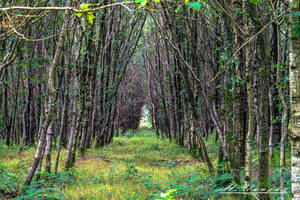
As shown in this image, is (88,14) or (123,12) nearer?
(88,14)

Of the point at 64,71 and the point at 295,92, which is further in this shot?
the point at 64,71

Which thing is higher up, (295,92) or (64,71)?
(64,71)

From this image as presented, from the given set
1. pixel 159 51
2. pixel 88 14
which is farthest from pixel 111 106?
pixel 88 14

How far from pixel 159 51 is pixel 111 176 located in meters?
10.4

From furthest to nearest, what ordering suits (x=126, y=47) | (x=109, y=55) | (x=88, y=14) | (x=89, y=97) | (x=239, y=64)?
(x=126, y=47) < (x=109, y=55) < (x=89, y=97) < (x=239, y=64) < (x=88, y=14)

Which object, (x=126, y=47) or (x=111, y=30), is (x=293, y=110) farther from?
(x=126, y=47)

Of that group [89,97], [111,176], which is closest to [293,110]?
[111,176]

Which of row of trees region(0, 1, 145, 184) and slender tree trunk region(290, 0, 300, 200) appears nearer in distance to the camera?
slender tree trunk region(290, 0, 300, 200)

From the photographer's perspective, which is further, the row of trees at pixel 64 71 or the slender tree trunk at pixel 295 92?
the row of trees at pixel 64 71

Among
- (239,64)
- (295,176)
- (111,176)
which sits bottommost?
(111,176)

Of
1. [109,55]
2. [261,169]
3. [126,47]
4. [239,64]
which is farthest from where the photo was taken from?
[126,47]

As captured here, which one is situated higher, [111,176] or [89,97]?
[89,97]

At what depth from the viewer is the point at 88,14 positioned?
2717 mm

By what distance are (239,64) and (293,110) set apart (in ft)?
9.43
